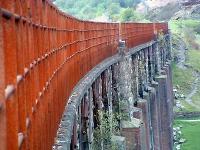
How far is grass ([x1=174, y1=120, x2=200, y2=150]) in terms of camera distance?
31.9 meters

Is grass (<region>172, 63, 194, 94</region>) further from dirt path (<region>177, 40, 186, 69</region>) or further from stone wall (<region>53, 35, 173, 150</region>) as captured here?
stone wall (<region>53, 35, 173, 150</region>)

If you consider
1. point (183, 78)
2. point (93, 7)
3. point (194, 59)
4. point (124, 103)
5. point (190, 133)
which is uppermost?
point (93, 7)

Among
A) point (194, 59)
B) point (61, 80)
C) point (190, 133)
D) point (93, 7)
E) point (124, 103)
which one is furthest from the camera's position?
point (93, 7)

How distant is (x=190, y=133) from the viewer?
3497 centimetres

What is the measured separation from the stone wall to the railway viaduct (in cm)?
2

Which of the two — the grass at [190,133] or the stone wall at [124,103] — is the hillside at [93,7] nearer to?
the grass at [190,133]

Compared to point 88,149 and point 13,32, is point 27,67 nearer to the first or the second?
point 13,32

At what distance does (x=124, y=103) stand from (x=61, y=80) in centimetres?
942

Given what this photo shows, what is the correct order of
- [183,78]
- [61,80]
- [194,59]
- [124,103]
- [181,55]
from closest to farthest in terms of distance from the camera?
[61,80] → [124,103] → [183,78] → [181,55] → [194,59]

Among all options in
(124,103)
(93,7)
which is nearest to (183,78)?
(124,103)

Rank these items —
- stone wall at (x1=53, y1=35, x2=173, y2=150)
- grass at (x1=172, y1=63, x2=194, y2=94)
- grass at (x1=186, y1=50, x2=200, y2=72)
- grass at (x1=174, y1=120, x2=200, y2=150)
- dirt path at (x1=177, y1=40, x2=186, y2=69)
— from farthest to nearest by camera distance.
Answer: grass at (x1=186, y1=50, x2=200, y2=72) → dirt path at (x1=177, y1=40, x2=186, y2=69) → grass at (x1=172, y1=63, x2=194, y2=94) → grass at (x1=174, y1=120, x2=200, y2=150) → stone wall at (x1=53, y1=35, x2=173, y2=150)

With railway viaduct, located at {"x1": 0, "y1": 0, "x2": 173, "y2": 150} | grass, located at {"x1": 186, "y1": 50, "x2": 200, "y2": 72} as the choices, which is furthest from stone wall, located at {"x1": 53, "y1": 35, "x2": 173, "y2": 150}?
grass, located at {"x1": 186, "y1": 50, "x2": 200, "y2": 72}

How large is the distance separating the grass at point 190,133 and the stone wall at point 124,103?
3.26m

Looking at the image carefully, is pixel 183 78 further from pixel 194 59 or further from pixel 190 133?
pixel 190 133
